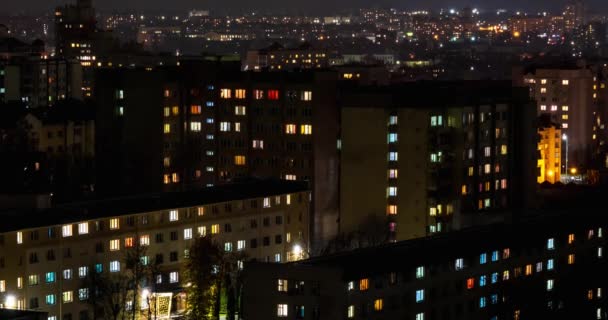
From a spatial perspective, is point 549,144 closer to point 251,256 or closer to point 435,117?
point 435,117

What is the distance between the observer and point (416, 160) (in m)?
23.3

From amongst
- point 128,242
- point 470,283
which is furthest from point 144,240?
point 470,283

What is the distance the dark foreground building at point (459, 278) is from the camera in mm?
15109

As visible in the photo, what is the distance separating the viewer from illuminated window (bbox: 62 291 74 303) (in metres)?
17.1

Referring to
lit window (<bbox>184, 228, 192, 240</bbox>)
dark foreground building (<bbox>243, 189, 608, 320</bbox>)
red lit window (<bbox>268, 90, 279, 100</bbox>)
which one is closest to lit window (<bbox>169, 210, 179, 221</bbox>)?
lit window (<bbox>184, 228, 192, 240</bbox>)

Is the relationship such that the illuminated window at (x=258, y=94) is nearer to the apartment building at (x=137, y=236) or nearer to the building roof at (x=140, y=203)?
the building roof at (x=140, y=203)

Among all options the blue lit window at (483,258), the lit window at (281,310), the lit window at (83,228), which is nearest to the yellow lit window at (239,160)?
the lit window at (83,228)

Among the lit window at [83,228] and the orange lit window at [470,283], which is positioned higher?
the lit window at [83,228]

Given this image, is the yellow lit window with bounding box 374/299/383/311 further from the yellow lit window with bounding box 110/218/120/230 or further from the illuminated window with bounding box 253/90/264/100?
the illuminated window with bounding box 253/90/264/100

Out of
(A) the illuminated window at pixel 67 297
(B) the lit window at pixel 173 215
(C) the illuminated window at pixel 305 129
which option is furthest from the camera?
(C) the illuminated window at pixel 305 129

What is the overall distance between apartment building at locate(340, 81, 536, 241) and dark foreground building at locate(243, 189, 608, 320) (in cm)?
346

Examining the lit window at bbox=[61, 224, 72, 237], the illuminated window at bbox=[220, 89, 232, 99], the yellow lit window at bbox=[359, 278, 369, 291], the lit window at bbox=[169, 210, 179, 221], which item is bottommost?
the yellow lit window at bbox=[359, 278, 369, 291]

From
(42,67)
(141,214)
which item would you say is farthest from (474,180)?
(42,67)

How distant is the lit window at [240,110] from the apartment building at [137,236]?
4.90 meters
